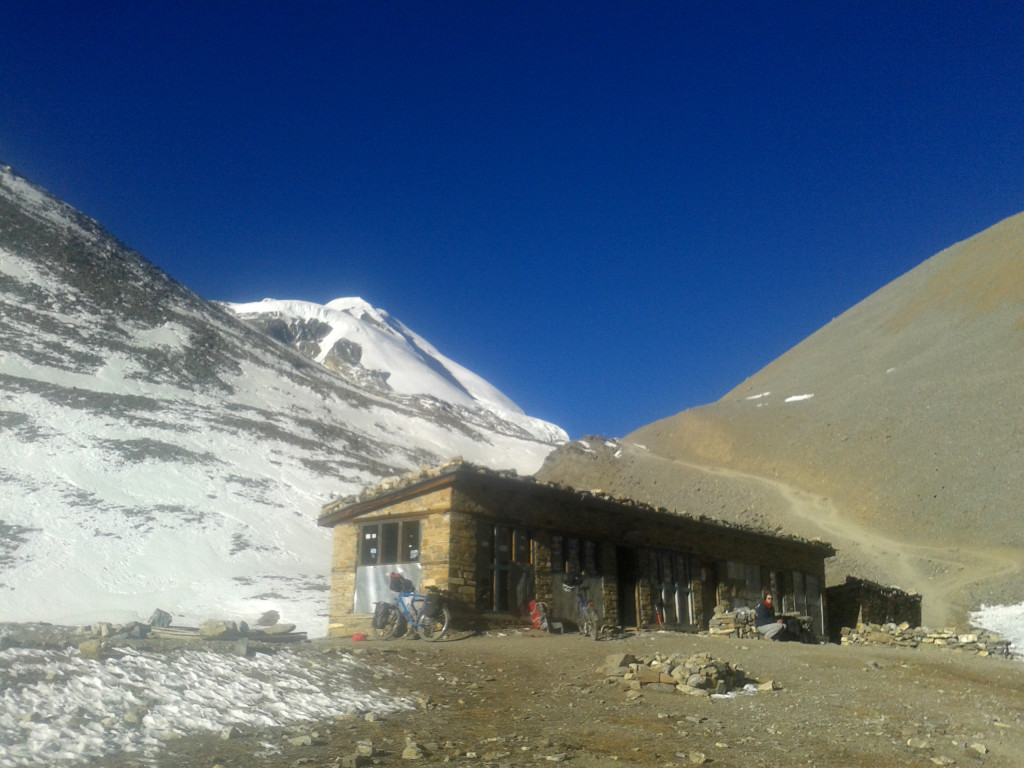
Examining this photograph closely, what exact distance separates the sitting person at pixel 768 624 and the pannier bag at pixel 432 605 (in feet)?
27.3

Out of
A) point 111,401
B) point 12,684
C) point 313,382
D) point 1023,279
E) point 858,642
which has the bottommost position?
point 858,642

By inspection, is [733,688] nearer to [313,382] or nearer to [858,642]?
[858,642]

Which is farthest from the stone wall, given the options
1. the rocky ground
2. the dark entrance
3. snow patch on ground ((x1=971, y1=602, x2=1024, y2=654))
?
the rocky ground

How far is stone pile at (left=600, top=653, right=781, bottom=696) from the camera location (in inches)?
399

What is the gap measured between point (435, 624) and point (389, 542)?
2.77 metres

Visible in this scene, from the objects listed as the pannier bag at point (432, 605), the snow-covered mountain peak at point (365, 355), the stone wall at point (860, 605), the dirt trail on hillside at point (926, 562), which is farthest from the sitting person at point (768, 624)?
the snow-covered mountain peak at point (365, 355)

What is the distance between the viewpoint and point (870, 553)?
132 ft

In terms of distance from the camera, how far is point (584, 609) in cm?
1653

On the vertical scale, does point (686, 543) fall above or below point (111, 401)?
below

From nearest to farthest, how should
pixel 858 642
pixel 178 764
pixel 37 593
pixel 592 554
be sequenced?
pixel 178 764 → pixel 592 554 → pixel 858 642 → pixel 37 593

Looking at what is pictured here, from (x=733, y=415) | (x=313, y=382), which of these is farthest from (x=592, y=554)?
(x=313, y=382)

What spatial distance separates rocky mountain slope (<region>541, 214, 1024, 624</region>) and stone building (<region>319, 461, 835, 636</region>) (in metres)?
17.4

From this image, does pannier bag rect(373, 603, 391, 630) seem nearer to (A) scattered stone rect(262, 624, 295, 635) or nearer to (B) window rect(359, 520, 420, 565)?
(B) window rect(359, 520, 420, 565)

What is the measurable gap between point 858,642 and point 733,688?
1182 cm
